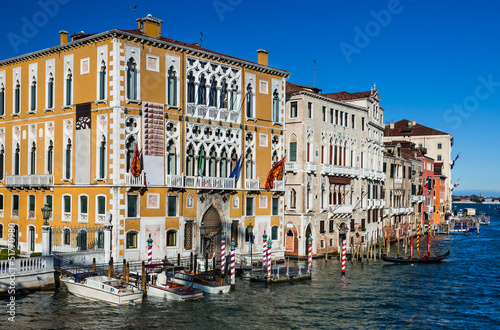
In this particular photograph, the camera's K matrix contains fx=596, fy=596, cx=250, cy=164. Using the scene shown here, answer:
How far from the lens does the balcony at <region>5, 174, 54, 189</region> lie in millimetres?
32031

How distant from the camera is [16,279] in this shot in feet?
81.7

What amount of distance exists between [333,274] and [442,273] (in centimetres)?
805

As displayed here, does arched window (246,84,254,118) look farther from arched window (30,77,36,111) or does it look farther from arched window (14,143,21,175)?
arched window (14,143,21,175)

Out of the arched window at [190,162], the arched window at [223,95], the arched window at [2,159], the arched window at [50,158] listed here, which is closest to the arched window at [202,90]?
the arched window at [223,95]

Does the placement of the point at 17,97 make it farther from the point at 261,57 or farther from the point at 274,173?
the point at 274,173

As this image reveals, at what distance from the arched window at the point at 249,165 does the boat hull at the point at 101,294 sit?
1273cm

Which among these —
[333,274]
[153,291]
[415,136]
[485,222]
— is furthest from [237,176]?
[485,222]

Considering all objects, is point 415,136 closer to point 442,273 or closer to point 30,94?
point 442,273

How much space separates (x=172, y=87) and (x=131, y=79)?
253 centimetres

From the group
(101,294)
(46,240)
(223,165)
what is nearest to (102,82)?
(46,240)

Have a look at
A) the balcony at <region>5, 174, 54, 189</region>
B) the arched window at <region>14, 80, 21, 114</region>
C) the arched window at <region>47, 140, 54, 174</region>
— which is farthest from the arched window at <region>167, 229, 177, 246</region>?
the arched window at <region>14, 80, 21, 114</region>

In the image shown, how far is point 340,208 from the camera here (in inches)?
1750

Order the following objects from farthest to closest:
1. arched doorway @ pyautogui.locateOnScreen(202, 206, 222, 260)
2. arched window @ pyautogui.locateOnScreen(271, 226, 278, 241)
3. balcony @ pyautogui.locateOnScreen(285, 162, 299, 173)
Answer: balcony @ pyautogui.locateOnScreen(285, 162, 299, 173), arched window @ pyautogui.locateOnScreen(271, 226, 278, 241), arched doorway @ pyautogui.locateOnScreen(202, 206, 222, 260)

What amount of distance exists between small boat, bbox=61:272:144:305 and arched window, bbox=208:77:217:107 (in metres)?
12.2
